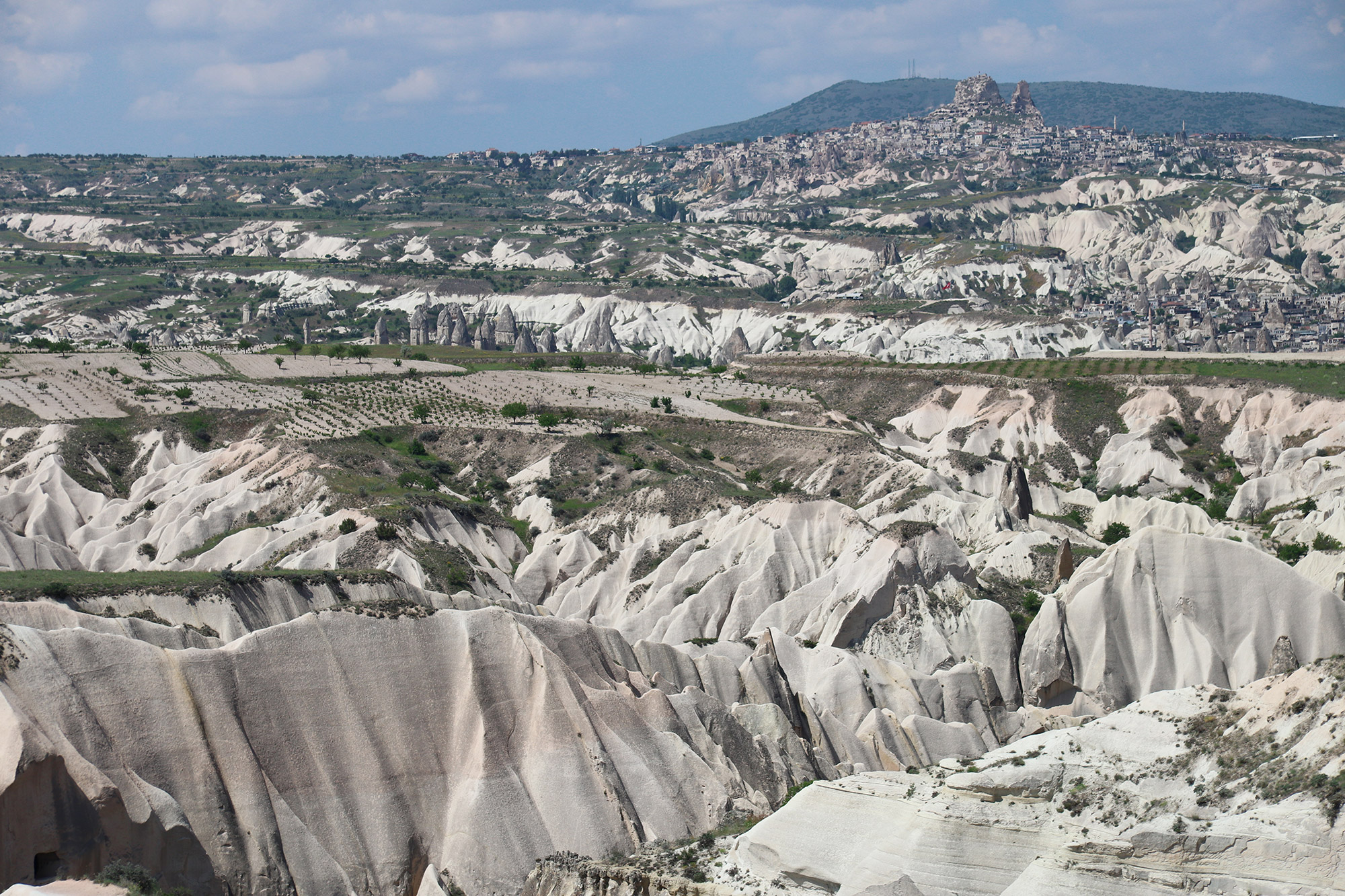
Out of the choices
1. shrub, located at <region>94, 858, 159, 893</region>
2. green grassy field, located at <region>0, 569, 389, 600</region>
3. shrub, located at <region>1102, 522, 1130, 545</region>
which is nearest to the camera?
shrub, located at <region>94, 858, 159, 893</region>

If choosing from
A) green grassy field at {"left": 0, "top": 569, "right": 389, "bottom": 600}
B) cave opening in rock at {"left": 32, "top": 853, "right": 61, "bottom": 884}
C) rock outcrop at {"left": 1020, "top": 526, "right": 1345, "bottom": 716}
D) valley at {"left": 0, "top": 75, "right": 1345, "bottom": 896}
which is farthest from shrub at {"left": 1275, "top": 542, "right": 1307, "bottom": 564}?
cave opening in rock at {"left": 32, "top": 853, "right": 61, "bottom": 884}

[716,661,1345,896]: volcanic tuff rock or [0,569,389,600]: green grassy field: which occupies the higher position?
[0,569,389,600]: green grassy field

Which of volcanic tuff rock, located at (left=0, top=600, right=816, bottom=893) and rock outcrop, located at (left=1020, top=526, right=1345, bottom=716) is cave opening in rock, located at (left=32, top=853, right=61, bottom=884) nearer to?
volcanic tuff rock, located at (left=0, top=600, right=816, bottom=893)

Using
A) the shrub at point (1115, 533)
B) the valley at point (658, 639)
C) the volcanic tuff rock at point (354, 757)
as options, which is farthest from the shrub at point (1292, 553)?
the volcanic tuff rock at point (354, 757)

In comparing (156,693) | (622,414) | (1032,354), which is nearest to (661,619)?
(156,693)

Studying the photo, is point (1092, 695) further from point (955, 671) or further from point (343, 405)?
point (343, 405)

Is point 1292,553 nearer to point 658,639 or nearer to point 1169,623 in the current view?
point 1169,623
